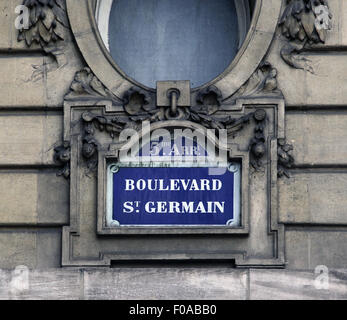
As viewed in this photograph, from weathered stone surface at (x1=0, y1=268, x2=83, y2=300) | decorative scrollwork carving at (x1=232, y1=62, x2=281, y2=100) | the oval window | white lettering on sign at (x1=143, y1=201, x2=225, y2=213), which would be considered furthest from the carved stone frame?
weathered stone surface at (x1=0, y1=268, x2=83, y2=300)

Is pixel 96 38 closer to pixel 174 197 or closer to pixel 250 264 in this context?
pixel 174 197

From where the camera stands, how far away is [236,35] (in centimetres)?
2198

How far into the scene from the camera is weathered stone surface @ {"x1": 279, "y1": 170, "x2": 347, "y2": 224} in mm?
20766

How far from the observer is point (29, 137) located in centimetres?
2138

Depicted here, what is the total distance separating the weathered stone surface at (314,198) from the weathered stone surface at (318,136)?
20 centimetres

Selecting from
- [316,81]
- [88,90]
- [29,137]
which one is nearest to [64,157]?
[29,137]

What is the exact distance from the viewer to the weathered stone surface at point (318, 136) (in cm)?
2095

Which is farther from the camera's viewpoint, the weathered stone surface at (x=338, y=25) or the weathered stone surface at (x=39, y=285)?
the weathered stone surface at (x=338, y=25)

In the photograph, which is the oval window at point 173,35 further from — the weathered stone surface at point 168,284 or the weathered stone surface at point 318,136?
A: the weathered stone surface at point 168,284

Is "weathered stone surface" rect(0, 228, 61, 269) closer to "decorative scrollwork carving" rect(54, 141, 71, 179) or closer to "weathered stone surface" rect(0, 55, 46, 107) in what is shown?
"decorative scrollwork carving" rect(54, 141, 71, 179)

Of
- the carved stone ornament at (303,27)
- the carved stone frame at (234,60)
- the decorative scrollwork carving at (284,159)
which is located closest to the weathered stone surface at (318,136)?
the decorative scrollwork carving at (284,159)

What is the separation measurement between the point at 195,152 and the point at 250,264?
180 cm

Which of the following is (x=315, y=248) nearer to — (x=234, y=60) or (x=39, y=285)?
(x=234, y=60)

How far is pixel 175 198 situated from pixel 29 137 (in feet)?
7.76
